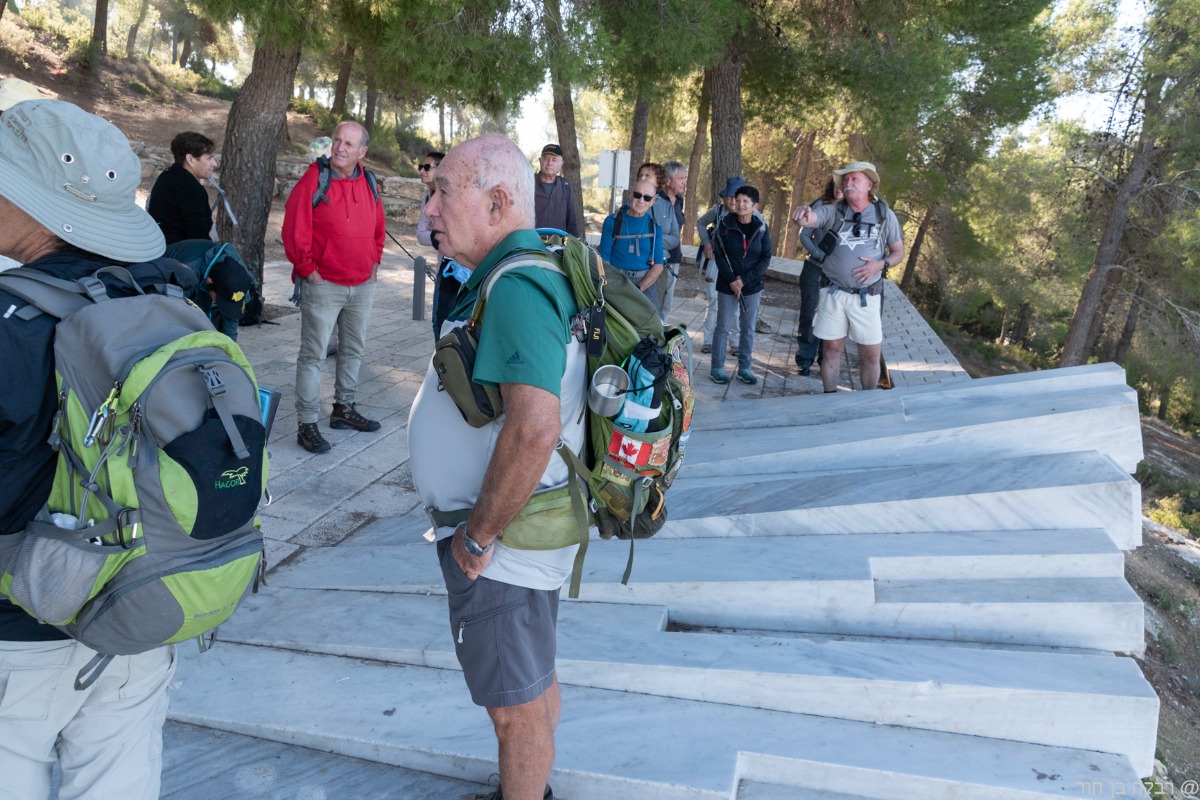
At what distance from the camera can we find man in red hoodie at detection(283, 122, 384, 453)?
5.13m

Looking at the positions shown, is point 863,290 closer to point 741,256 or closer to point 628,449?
point 741,256

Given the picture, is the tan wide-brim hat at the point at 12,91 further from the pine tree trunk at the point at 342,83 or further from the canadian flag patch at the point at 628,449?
the pine tree trunk at the point at 342,83

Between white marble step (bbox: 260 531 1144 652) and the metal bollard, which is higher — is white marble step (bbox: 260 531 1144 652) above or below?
above

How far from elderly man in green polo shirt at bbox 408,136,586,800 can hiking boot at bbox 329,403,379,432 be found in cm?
394

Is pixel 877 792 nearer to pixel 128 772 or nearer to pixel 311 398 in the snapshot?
pixel 128 772

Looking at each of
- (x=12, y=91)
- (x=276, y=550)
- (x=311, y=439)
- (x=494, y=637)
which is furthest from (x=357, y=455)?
(x=494, y=637)

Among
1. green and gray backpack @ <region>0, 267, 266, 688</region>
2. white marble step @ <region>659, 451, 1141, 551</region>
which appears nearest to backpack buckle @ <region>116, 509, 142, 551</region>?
green and gray backpack @ <region>0, 267, 266, 688</region>

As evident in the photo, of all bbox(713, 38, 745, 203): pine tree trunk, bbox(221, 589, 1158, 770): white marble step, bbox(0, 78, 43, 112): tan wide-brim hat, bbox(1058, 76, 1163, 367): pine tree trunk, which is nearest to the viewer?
bbox(221, 589, 1158, 770): white marble step

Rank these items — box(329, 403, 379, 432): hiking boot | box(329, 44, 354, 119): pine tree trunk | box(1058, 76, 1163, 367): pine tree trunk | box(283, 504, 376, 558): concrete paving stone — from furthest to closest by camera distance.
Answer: box(329, 44, 354, 119): pine tree trunk, box(1058, 76, 1163, 367): pine tree trunk, box(329, 403, 379, 432): hiking boot, box(283, 504, 376, 558): concrete paving stone

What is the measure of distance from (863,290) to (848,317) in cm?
23

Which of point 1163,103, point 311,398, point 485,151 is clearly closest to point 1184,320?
point 1163,103

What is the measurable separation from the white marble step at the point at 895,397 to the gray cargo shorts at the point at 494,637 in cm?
404

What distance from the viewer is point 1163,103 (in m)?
19.0

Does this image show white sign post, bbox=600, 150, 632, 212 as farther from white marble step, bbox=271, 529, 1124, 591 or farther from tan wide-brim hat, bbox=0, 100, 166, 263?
tan wide-brim hat, bbox=0, 100, 166, 263
